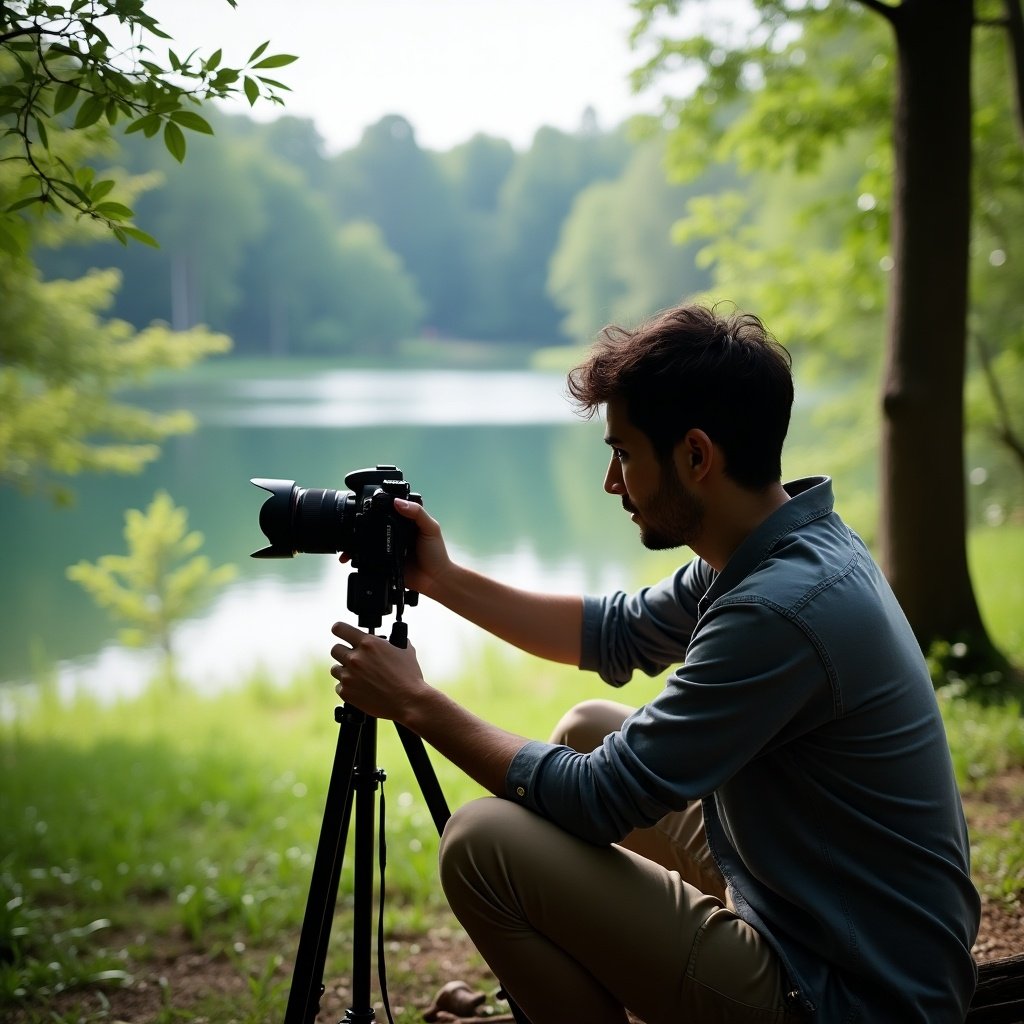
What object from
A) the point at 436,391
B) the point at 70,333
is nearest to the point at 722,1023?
the point at 70,333

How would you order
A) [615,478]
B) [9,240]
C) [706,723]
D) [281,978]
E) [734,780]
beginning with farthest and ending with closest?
1. [281,978]
2. [9,240]
3. [615,478]
4. [734,780]
5. [706,723]

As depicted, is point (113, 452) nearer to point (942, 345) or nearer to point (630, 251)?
point (942, 345)

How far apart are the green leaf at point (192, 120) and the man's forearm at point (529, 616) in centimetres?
91

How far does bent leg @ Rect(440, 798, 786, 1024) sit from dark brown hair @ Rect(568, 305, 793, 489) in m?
0.61

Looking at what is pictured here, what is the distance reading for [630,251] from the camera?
111 ft

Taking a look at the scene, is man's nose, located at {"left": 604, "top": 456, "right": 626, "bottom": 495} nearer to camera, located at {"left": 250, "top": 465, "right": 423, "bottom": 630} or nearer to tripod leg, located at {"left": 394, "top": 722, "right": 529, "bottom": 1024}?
camera, located at {"left": 250, "top": 465, "right": 423, "bottom": 630}

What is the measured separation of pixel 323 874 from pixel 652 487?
830mm

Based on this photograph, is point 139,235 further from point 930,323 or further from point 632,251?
point 632,251

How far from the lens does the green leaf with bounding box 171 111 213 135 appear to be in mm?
1753

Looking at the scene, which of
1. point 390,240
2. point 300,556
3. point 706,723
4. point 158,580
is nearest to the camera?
point 706,723

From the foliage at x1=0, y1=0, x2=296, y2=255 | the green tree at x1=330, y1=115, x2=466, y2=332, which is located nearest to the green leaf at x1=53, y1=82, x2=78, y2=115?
the foliage at x1=0, y1=0, x2=296, y2=255

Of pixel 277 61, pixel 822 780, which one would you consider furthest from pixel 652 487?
pixel 277 61

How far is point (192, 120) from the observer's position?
1.77 meters

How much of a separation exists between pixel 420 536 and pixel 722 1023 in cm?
95
